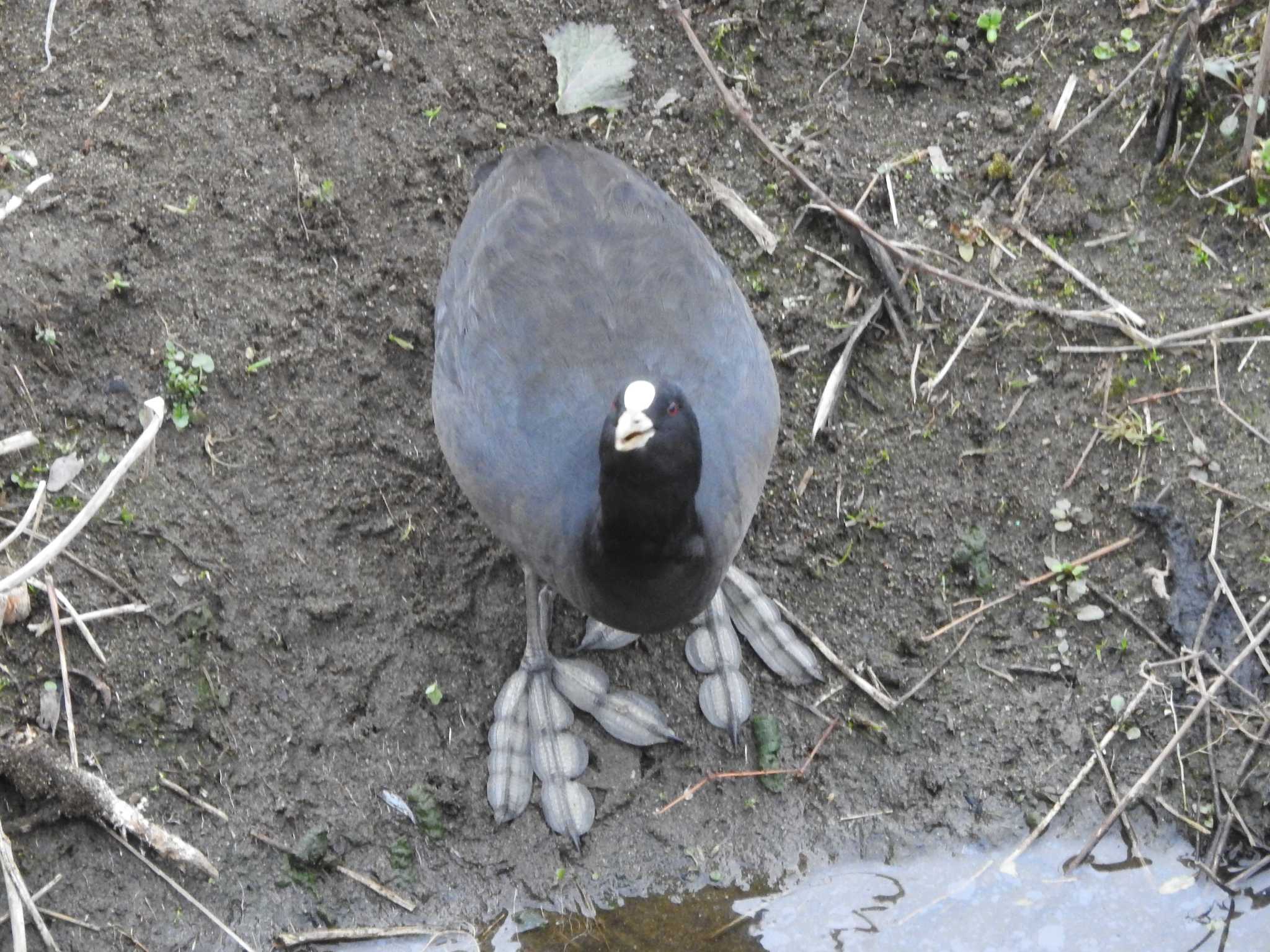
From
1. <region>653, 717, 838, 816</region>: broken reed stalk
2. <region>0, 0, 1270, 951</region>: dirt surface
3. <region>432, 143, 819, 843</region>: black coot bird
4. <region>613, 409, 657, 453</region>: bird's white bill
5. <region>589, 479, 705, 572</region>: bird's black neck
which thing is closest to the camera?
<region>613, 409, 657, 453</region>: bird's white bill

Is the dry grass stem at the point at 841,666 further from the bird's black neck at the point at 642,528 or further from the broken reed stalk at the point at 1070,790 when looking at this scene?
the bird's black neck at the point at 642,528

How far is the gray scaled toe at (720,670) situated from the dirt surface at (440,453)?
0.06 meters

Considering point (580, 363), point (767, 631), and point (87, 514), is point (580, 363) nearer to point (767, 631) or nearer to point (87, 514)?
point (767, 631)

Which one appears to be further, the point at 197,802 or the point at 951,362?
the point at 951,362

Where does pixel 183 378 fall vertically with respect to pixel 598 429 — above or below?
below

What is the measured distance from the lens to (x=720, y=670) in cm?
428

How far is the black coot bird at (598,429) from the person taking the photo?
3529 mm

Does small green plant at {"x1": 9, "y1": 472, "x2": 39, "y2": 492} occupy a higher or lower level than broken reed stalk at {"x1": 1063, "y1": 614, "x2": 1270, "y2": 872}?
higher

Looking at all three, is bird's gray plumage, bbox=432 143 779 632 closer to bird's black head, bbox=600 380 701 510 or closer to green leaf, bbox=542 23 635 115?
bird's black head, bbox=600 380 701 510

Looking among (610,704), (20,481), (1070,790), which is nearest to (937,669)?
(1070,790)

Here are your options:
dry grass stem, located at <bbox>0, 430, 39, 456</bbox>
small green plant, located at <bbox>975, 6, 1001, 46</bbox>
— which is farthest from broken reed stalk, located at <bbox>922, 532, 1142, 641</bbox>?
dry grass stem, located at <bbox>0, 430, 39, 456</bbox>

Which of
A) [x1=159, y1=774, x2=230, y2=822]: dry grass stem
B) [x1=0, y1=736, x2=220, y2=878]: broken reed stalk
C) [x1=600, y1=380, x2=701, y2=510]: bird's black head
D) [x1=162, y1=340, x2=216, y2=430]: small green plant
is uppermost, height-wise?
[x1=600, y1=380, x2=701, y2=510]: bird's black head

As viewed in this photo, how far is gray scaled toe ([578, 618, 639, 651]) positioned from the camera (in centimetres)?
436

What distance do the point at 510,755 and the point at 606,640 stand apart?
1.58ft
